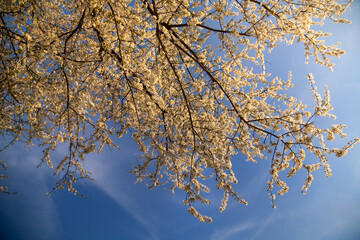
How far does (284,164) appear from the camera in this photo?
12.8 feet

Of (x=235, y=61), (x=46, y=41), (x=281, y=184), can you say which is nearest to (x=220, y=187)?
(x=281, y=184)

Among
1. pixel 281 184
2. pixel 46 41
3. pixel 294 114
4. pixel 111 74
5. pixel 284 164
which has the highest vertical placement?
pixel 111 74

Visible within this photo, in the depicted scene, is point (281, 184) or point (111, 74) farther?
point (111, 74)

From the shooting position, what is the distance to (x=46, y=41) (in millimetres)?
3674

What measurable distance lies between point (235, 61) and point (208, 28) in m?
1.00

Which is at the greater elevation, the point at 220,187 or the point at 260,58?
the point at 260,58

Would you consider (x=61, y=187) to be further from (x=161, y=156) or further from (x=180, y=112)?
(x=180, y=112)

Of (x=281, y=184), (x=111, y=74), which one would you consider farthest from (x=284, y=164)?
(x=111, y=74)

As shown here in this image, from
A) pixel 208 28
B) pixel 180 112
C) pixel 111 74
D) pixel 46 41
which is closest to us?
pixel 46 41

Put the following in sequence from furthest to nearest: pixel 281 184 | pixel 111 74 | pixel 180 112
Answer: pixel 180 112
pixel 111 74
pixel 281 184

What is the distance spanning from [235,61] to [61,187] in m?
4.85

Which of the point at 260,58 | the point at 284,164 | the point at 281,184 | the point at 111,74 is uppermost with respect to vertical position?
the point at 260,58

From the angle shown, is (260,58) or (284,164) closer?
(284,164)

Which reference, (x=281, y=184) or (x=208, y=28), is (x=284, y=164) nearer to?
(x=281, y=184)
